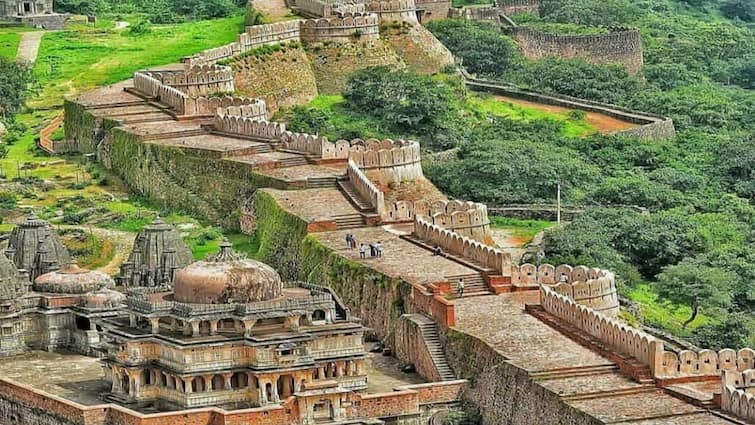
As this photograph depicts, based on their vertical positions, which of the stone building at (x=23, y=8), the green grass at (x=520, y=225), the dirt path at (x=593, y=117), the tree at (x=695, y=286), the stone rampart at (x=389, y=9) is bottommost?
the dirt path at (x=593, y=117)

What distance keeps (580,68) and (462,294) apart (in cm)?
6195

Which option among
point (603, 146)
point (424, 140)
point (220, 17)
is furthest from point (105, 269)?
point (220, 17)

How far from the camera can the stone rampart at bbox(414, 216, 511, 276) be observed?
8606 centimetres

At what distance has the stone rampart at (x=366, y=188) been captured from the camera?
96.8 m

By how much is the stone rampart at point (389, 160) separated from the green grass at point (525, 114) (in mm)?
24876

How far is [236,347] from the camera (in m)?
76.9

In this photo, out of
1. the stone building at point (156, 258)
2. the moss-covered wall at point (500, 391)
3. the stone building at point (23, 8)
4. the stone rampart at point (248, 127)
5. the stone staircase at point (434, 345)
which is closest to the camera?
the moss-covered wall at point (500, 391)

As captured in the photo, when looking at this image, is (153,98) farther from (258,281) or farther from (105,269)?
(258,281)

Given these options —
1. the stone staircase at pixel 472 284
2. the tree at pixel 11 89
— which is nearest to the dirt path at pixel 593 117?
the tree at pixel 11 89

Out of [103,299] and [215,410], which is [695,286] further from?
[215,410]

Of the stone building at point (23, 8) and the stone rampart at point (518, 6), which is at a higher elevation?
the stone building at point (23, 8)

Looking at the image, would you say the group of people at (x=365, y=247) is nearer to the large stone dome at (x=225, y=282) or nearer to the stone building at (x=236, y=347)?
the stone building at (x=236, y=347)

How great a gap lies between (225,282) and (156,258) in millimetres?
12526

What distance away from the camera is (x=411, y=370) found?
272 ft
